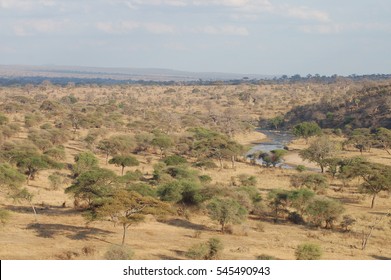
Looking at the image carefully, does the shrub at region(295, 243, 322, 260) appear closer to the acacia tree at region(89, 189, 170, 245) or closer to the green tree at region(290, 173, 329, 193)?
the acacia tree at region(89, 189, 170, 245)

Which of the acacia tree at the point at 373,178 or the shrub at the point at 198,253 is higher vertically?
the acacia tree at the point at 373,178

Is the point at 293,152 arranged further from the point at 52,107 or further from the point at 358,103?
the point at 52,107

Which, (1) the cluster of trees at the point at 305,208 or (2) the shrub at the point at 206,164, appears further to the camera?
(2) the shrub at the point at 206,164

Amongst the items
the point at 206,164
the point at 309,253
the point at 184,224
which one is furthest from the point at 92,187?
the point at 206,164

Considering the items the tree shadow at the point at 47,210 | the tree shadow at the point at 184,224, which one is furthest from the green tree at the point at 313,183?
the tree shadow at the point at 47,210

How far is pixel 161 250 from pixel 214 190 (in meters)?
8.15

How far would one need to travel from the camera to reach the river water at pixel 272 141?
65.9 m

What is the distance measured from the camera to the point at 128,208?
2148 centimetres

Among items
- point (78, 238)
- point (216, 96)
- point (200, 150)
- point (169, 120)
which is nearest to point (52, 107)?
point (169, 120)

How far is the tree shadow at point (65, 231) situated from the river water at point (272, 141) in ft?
114

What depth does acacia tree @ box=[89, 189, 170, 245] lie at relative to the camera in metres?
20.9

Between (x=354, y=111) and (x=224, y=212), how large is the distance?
72446mm

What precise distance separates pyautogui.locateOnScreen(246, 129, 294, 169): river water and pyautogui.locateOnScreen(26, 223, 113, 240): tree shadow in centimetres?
3471

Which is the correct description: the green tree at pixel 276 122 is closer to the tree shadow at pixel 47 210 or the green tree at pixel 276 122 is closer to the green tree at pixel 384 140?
the green tree at pixel 384 140
